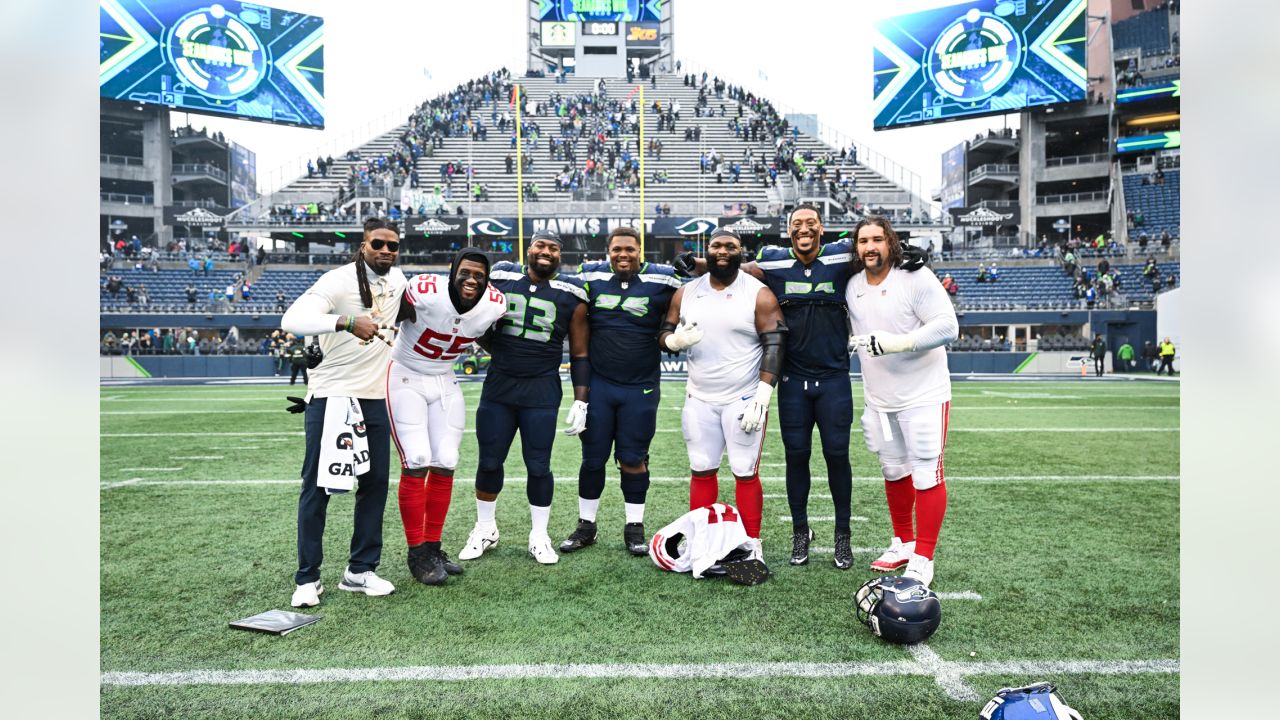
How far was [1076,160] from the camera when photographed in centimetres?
4019

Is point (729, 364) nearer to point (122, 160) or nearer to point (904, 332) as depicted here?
point (904, 332)

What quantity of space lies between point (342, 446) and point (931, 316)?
320 centimetres

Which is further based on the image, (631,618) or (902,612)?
(631,618)

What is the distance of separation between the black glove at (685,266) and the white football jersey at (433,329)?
1.27 meters

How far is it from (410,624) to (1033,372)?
25.1 meters

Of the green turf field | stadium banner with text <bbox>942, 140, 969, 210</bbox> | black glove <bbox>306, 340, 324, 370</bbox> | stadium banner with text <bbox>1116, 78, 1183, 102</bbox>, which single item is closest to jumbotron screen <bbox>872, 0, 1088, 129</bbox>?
stadium banner with text <bbox>1116, 78, 1183, 102</bbox>

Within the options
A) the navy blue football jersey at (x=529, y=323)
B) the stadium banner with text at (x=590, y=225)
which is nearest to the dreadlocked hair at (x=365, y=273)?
the navy blue football jersey at (x=529, y=323)

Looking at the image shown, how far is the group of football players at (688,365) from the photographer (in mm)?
4223

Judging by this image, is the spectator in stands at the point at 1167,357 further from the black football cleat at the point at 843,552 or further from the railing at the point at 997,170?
the black football cleat at the point at 843,552

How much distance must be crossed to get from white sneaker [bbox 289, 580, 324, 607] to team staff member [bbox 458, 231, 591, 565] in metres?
1.00

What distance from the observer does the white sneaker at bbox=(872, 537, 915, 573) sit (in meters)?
4.41

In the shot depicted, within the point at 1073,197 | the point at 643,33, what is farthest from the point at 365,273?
the point at 643,33
